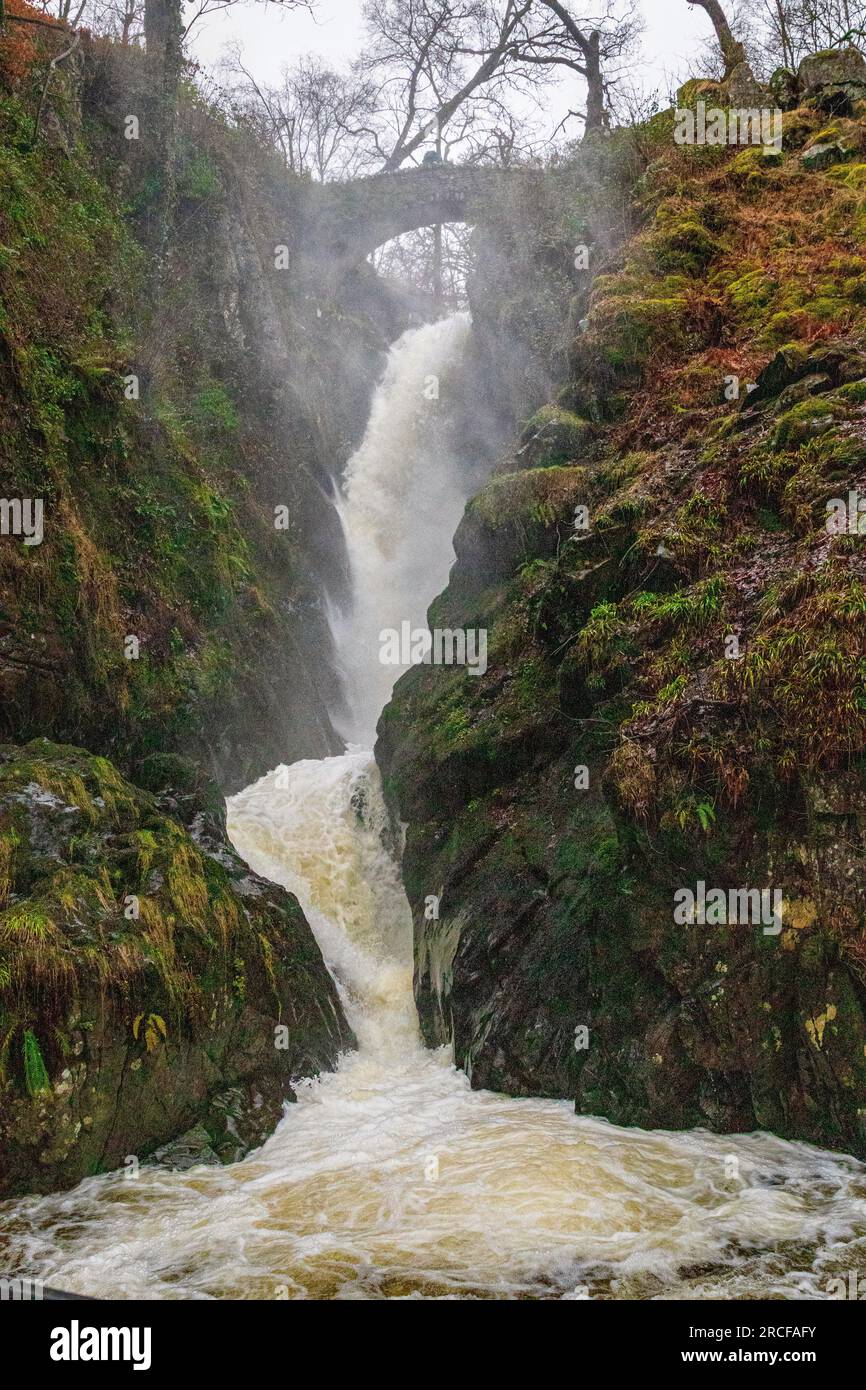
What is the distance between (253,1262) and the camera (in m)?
5.24

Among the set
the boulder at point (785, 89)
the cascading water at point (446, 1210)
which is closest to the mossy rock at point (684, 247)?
the boulder at point (785, 89)

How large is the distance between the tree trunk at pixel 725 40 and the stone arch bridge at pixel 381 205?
6.79 meters

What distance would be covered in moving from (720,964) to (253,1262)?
3733 millimetres

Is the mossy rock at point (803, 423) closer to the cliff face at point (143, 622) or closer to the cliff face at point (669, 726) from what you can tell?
the cliff face at point (669, 726)

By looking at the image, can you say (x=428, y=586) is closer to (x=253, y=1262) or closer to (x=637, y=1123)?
(x=637, y=1123)

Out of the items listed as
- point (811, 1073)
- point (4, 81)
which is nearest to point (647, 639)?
point (811, 1073)

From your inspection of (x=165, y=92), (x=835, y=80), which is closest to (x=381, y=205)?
(x=165, y=92)

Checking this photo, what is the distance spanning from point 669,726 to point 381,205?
2328cm

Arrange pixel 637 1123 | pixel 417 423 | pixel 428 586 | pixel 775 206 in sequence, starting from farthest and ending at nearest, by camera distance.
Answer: pixel 417 423 < pixel 428 586 < pixel 775 206 < pixel 637 1123

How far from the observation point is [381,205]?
84.7ft

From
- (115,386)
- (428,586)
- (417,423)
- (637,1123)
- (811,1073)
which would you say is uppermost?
(417,423)

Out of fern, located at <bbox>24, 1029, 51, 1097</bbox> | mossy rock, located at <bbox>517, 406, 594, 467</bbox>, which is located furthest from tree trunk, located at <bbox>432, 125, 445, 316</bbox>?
fern, located at <bbox>24, 1029, 51, 1097</bbox>

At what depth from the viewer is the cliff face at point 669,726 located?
6.69 metres

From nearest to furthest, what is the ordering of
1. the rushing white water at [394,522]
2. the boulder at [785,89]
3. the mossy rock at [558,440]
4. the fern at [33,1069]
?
the fern at [33,1069], the mossy rock at [558,440], the boulder at [785,89], the rushing white water at [394,522]
